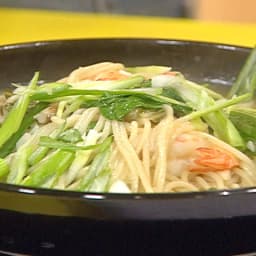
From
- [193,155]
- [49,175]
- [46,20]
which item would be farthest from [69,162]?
[46,20]

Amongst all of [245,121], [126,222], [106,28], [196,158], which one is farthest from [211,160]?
[106,28]

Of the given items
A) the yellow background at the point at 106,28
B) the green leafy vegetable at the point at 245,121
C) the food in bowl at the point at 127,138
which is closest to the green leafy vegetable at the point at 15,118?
the food in bowl at the point at 127,138

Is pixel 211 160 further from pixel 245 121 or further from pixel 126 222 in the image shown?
pixel 126 222

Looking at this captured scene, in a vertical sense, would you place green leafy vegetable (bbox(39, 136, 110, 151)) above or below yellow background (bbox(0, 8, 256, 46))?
below

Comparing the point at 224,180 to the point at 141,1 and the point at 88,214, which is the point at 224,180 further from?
the point at 141,1

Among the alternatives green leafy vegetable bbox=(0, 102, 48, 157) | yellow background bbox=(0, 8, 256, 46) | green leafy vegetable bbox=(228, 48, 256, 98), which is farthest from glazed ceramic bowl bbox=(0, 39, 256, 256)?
yellow background bbox=(0, 8, 256, 46)

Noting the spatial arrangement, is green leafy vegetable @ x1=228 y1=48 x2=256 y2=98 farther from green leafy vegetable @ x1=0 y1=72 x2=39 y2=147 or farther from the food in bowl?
green leafy vegetable @ x1=0 y1=72 x2=39 y2=147
